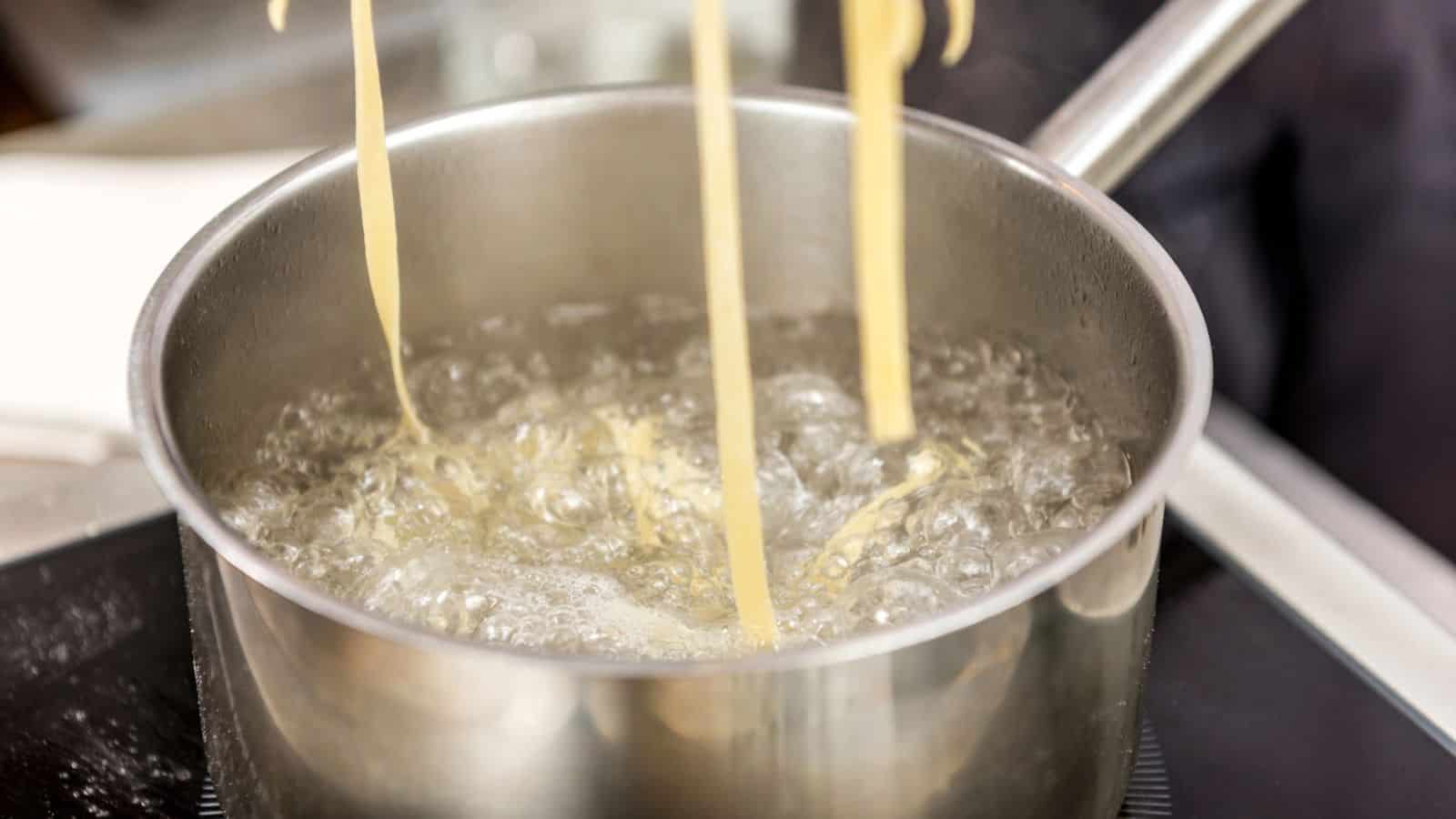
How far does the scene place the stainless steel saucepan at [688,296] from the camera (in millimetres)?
320

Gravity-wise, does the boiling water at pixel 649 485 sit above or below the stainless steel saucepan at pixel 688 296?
below

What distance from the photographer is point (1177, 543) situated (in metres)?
0.59

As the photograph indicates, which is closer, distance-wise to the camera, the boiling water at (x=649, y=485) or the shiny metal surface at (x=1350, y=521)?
the boiling water at (x=649, y=485)

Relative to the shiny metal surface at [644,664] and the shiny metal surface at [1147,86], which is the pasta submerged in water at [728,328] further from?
the shiny metal surface at [1147,86]

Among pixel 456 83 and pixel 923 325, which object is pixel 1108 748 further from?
pixel 456 83

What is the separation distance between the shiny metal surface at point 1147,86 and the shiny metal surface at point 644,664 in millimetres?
41

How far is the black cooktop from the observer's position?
49 centimetres

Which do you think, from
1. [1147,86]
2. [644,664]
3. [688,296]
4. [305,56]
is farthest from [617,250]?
[305,56]

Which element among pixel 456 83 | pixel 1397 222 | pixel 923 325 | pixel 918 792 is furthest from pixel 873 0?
pixel 456 83

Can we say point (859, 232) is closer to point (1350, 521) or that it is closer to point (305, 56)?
point (1350, 521)

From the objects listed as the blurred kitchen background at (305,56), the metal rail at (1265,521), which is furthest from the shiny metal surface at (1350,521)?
the blurred kitchen background at (305,56)

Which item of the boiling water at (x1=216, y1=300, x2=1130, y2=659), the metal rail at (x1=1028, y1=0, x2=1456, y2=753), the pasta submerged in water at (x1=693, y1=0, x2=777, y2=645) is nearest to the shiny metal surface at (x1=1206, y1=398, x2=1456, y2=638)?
the metal rail at (x1=1028, y1=0, x2=1456, y2=753)

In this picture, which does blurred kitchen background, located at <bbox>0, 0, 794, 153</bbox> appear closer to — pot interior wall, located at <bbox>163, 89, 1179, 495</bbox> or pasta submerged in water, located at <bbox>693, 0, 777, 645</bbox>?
pot interior wall, located at <bbox>163, 89, 1179, 495</bbox>

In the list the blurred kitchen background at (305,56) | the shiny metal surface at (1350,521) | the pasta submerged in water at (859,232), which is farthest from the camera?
the blurred kitchen background at (305,56)
